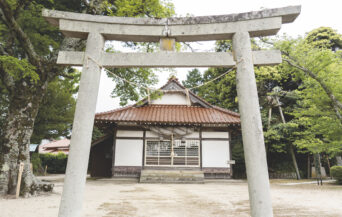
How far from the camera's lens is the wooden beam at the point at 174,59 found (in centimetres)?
336

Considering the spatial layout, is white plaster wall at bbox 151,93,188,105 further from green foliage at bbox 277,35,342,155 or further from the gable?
green foliage at bbox 277,35,342,155

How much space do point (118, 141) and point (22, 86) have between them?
6065 millimetres

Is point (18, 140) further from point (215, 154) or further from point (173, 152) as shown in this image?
point (215, 154)

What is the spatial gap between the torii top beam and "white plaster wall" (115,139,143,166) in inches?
339

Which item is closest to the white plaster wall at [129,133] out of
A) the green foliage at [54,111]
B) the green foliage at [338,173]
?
the green foliage at [54,111]

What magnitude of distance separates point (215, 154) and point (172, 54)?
9.23 meters

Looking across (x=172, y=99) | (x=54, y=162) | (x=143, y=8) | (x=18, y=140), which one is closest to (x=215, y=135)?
(x=172, y=99)

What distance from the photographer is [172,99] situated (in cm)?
1337

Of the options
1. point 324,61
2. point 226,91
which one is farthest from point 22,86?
point 226,91

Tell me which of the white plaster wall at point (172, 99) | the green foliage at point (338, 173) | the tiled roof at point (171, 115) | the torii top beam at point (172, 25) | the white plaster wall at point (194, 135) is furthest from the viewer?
the white plaster wall at point (172, 99)

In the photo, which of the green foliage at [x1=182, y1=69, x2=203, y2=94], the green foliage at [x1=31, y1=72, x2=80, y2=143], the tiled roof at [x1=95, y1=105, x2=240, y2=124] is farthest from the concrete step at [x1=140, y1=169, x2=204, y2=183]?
the green foliage at [x1=182, y1=69, x2=203, y2=94]

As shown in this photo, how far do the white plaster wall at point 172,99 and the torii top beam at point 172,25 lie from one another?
382 inches

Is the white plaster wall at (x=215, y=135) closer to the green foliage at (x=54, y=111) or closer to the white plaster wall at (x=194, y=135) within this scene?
the white plaster wall at (x=194, y=135)

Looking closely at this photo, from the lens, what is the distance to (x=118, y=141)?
11430 millimetres
